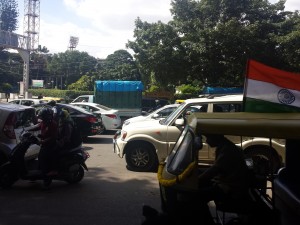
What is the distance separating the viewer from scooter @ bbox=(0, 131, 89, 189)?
22.3ft

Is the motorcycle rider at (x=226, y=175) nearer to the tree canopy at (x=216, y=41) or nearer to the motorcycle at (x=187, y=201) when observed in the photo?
the motorcycle at (x=187, y=201)

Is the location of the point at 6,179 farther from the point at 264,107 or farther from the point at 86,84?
the point at 86,84

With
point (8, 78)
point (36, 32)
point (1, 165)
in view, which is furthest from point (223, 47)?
point (36, 32)

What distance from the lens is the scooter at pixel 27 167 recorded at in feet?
22.3

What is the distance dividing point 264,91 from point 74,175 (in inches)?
187

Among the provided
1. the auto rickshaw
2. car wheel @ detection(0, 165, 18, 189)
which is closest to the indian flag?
the auto rickshaw

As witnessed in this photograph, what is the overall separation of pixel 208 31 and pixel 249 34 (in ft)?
7.49

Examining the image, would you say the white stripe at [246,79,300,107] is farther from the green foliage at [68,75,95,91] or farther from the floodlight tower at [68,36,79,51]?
the floodlight tower at [68,36,79,51]

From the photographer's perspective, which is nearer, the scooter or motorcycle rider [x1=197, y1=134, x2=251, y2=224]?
motorcycle rider [x1=197, y1=134, x2=251, y2=224]

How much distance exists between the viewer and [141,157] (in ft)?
28.0

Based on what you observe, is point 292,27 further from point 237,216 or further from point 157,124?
point 237,216

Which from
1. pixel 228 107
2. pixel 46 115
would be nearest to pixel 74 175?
pixel 46 115

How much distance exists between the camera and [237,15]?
2438 cm

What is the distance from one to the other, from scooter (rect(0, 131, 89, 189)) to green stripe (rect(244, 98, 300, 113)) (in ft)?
13.9
